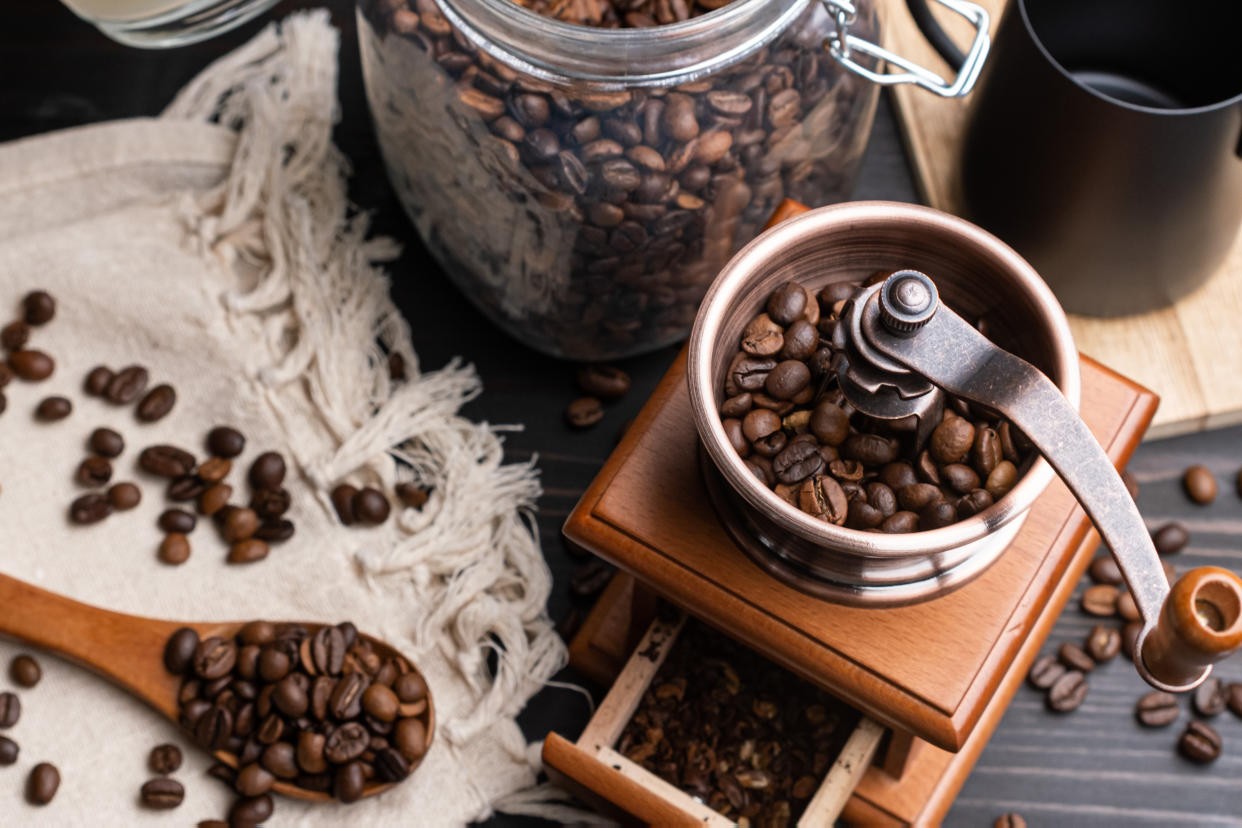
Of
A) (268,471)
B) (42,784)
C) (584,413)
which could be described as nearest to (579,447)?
(584,413)

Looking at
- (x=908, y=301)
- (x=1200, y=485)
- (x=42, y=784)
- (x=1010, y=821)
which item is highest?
(x=908, y=301)

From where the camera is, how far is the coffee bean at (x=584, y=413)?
1396 millimetres

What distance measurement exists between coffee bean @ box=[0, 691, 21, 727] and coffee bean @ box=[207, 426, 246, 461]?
323mm

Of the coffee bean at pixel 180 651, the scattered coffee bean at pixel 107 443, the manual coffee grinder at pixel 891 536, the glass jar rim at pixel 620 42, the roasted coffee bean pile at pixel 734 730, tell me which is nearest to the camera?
the manual coffee grinder at pixel 891 536

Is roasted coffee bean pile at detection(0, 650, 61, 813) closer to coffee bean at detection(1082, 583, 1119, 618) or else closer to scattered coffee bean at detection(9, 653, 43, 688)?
scattered coffee bean at detection(9, 653, 43, 688)

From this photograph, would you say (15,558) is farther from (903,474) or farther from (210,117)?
(903,474)

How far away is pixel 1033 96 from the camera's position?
117 centimetres

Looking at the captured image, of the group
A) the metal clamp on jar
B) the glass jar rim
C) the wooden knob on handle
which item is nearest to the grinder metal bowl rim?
the metal clamp on jar

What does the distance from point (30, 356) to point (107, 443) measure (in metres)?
0.14

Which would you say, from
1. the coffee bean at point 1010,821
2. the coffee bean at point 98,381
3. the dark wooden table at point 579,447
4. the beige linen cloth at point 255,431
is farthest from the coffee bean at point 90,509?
the coffee bean at point 1010,821

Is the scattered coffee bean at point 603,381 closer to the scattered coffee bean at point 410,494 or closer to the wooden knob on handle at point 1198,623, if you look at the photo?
the scattered coffee bean at point 410,494

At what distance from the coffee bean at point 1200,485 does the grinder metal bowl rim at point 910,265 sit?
2.10 feet

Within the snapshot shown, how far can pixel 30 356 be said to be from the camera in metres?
1.36

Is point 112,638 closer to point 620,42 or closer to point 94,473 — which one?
point 94,473
